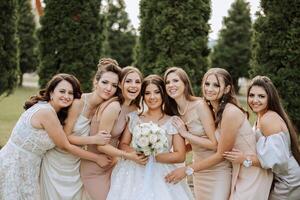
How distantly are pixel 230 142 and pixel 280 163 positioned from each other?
622 millimetres

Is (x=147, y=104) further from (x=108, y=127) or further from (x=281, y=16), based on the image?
(x=281, y=16)

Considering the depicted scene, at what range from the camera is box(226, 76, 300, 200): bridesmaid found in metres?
5.21

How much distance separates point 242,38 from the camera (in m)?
36.4

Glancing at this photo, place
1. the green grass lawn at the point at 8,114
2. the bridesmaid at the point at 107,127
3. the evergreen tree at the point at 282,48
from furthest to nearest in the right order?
the green grass lawn at the point at 8,114 < the evergreen tree at the point at 282,48 < the bridesmaid at the point at 107,127

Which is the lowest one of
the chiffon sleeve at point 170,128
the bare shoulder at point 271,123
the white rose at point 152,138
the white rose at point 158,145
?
the white rose at point 158,145

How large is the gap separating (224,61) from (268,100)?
102 ft

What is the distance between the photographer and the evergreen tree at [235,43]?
3594cm

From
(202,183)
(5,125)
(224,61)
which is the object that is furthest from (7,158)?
(224,61)

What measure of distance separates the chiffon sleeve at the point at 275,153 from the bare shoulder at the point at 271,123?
0.25 ft

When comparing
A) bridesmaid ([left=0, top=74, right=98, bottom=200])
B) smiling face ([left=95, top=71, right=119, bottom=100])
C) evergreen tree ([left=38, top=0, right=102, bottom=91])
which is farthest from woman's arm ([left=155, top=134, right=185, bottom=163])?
evergreen tree ([left=38, top=0, right=102, bottom=91])

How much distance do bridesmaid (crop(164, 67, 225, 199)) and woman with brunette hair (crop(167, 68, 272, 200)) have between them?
50mm

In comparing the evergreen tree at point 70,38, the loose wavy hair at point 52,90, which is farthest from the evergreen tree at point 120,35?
the loose wavy hair at point 52,90

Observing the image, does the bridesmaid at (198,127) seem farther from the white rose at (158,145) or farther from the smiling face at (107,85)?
the smiling face at (107,85)

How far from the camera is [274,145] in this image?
5.21m
